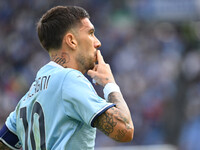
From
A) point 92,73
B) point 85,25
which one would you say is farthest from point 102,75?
point 85,25

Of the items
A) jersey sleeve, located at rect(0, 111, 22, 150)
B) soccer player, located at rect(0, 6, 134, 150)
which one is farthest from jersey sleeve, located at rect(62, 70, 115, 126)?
jersey sleeve, located at rect(0, 111, 22, 150)

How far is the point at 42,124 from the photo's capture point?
2791 millimetres

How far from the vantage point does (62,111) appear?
8.80 feet

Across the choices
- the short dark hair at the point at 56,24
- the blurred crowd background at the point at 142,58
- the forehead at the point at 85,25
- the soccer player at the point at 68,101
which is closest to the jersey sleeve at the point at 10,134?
the soccer player at the point at 68,101

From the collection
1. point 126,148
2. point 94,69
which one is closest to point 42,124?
point 94,69

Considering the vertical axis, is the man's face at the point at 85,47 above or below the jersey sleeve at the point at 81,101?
above

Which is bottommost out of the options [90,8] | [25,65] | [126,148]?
[126,148]

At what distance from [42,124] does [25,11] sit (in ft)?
41.9

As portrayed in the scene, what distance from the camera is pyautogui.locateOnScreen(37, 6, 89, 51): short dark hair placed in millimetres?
2961

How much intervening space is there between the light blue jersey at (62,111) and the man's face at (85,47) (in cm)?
19

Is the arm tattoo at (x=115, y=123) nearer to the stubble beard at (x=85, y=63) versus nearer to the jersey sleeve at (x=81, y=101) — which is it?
the jersey sleeve at (x=81, y=101)

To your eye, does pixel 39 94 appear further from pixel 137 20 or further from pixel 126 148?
pixel 137 20

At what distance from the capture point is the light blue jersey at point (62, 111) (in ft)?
8.61

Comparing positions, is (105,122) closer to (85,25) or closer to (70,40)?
(70,40)
